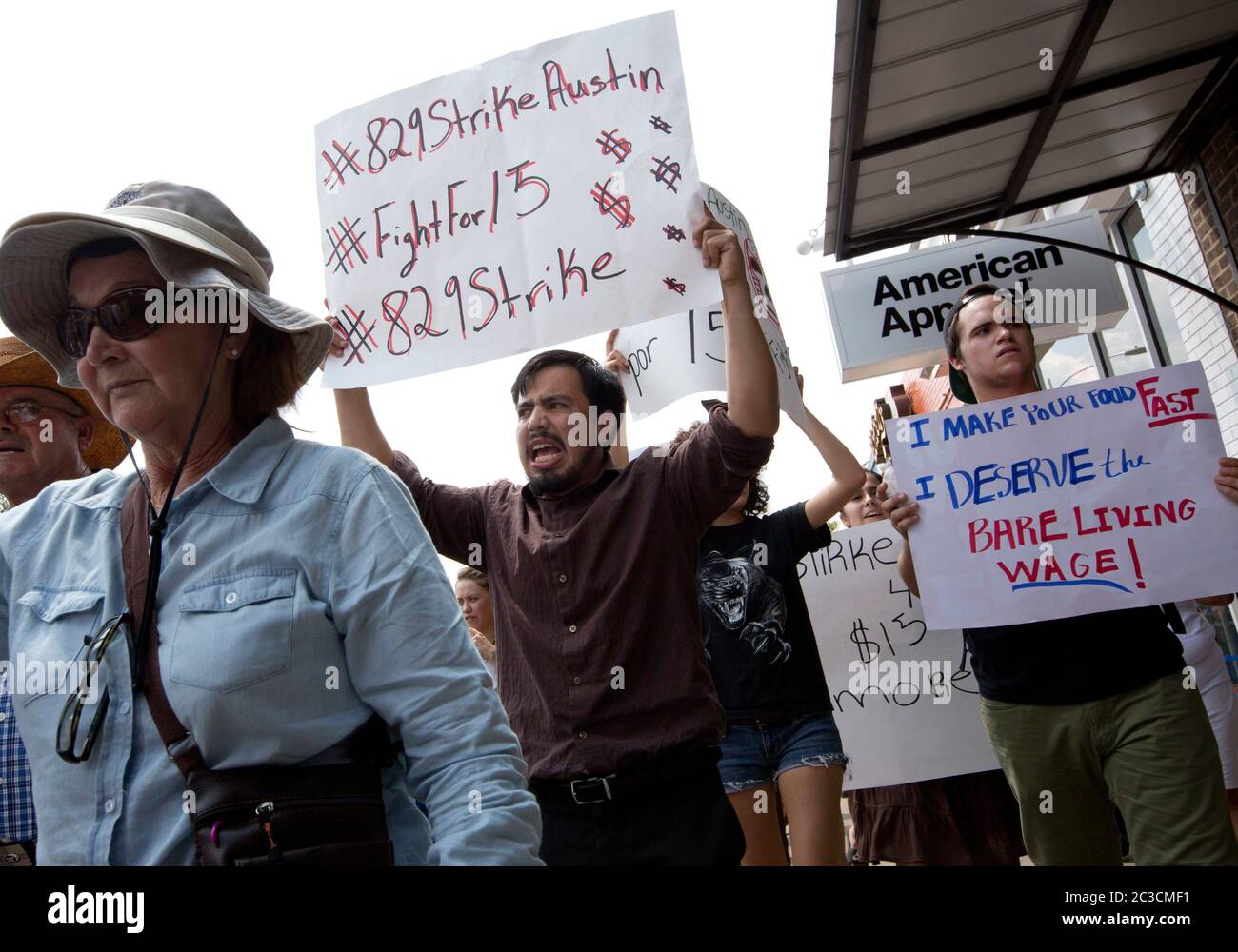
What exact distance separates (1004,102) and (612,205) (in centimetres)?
413

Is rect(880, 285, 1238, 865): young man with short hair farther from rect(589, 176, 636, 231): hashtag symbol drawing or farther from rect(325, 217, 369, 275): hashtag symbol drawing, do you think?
rect(325, 217, 369, 275): hashtag symbol drawing

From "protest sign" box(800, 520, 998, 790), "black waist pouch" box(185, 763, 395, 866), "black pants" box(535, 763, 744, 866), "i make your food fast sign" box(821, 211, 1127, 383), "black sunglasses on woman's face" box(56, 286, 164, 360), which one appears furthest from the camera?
"i make your food fast sign" box(821, 211, 1127, 383)

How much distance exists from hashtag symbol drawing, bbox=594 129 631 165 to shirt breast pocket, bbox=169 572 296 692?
1.75 metres

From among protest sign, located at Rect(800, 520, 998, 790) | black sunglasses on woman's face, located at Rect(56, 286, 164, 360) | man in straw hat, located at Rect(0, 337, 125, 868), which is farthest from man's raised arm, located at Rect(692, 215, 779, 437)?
protest sign, located at Rect(800, 520, 998, 790)

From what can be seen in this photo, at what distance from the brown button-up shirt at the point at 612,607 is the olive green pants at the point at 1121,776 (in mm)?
1261

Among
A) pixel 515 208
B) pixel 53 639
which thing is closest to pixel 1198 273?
pixel 515 208

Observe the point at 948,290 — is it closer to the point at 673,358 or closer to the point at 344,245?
the point at 673,358

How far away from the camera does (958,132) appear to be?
591 cm

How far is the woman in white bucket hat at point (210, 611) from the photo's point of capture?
4.23 feet

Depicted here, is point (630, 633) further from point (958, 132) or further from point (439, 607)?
point (958, 132)

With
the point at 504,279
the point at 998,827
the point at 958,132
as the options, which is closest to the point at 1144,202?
the point at 958,132

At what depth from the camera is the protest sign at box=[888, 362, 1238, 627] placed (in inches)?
122

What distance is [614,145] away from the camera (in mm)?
2709

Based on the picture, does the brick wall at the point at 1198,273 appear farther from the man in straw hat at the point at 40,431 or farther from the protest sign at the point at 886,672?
the man in straw hat at the point at 40,431
